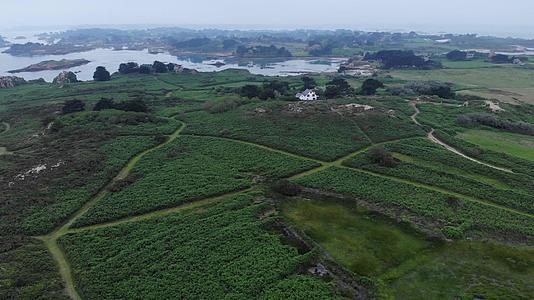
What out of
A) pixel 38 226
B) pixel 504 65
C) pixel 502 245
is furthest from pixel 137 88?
pixel 504 65

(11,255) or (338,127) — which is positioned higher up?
(338,127)

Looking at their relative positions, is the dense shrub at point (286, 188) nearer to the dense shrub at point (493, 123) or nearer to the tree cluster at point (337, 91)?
the dense shrub at point (493, 123)

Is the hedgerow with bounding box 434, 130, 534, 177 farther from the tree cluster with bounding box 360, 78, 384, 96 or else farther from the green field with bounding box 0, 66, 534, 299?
the tree cluster with bounding box 360, 78, 384, 96

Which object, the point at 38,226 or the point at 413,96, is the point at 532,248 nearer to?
the point at 38,226

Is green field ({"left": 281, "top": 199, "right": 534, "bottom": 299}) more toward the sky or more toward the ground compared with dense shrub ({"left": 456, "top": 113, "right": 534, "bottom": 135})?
more toward the ground

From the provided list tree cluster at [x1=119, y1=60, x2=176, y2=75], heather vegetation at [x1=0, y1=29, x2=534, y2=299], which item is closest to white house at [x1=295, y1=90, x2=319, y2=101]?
heather vegetation at [x1=0, y1=29, x2=534, y2=299]

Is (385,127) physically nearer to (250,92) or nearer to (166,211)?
(250,92)
